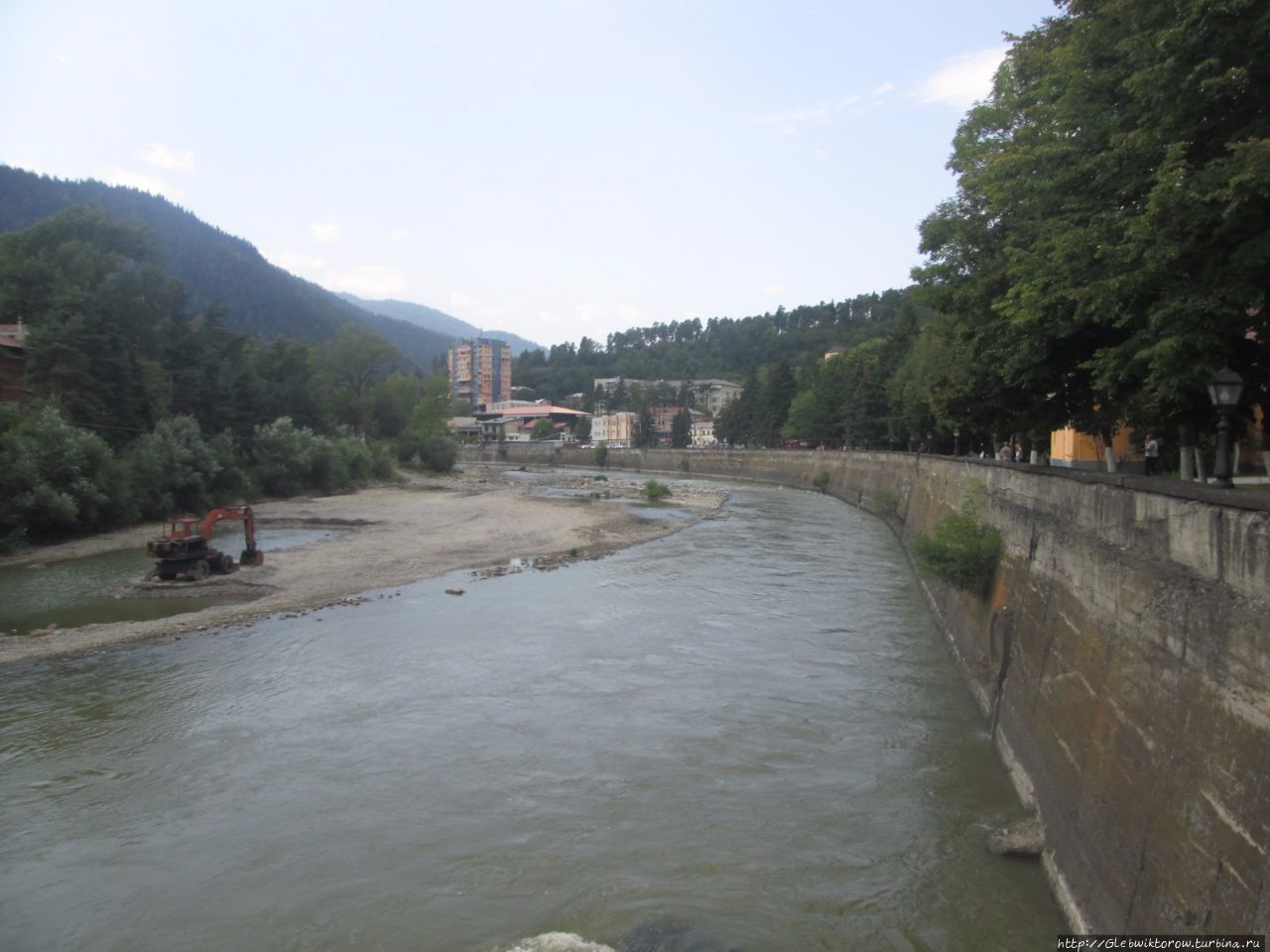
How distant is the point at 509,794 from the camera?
34.3 ft

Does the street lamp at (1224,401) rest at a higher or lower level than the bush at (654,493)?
higher

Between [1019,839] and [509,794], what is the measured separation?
6099 millimetres

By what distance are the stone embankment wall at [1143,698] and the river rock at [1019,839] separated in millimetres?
200

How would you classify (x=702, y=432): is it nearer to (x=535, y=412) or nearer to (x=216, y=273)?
(x=535, y=412)

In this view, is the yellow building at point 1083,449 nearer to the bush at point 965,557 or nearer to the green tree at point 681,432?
the bush at point 965,557

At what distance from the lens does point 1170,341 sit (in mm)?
9492

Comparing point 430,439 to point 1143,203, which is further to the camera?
point 430,439

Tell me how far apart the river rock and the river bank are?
56.6ft

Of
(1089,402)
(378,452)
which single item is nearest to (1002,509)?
(1089,402)

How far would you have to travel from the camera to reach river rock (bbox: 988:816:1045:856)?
8.71 metres

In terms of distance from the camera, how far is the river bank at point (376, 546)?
780 inches

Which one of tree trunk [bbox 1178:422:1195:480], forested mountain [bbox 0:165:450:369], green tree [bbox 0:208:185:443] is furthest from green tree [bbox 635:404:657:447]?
tree trunk [bbox 1178:422:1195:480]

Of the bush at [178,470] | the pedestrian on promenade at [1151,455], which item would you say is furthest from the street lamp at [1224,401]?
the bush at [178,470]

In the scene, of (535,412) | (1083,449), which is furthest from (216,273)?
(1083,449)
